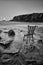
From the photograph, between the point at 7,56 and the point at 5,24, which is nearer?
the point at 7,56

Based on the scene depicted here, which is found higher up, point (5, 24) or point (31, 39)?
point (5, 24)

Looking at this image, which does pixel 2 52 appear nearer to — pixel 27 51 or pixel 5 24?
pixel 27 51

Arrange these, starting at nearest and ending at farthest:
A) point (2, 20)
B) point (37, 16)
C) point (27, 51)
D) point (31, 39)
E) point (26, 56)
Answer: point (26, 56)
point (27, 51)
point (31, 39)
point (2, 20)
point (37, 16)

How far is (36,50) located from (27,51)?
16 centimetres

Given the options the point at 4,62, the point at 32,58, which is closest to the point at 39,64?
the point at 32,58

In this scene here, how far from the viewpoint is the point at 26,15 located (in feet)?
7.43

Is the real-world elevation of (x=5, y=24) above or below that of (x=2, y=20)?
below

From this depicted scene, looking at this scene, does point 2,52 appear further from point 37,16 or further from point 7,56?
point 37,16

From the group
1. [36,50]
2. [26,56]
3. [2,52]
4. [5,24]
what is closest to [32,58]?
[26,56]

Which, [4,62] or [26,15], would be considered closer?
[4,62]

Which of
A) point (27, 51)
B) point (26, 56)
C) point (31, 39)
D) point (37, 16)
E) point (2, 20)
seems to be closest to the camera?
point (26, 56)

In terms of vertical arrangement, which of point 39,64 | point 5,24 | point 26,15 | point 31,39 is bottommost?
point 39,64

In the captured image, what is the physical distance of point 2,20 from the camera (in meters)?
1.81

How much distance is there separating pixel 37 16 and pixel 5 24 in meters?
1.18
